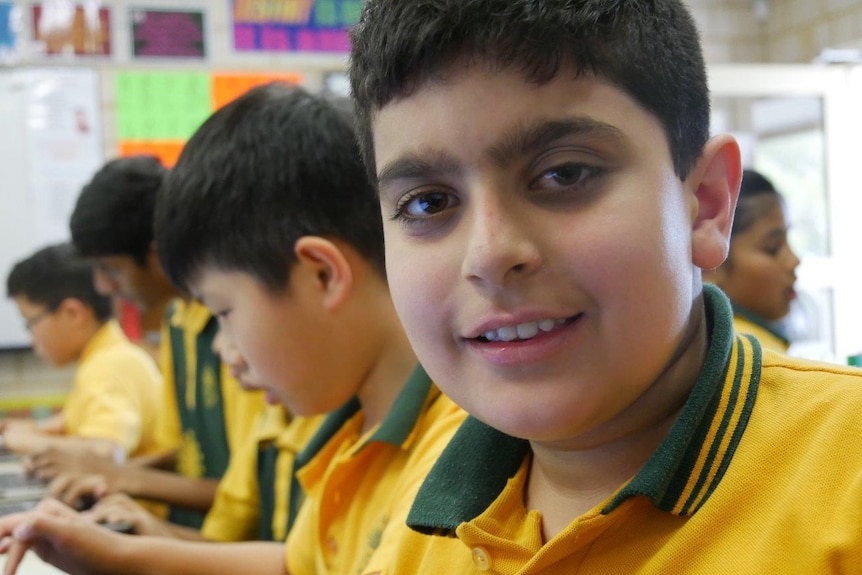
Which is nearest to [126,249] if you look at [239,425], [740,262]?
[239,425]

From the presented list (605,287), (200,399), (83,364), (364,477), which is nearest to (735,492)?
(605,287)

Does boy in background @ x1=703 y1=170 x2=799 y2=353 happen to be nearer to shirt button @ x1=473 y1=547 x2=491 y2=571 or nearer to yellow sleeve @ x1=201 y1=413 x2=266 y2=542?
yellow sleeve @ x1=201 y1=413 x2=266 y2=542

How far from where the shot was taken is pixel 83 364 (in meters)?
2.77

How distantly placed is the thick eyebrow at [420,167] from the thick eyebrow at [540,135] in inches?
1.3

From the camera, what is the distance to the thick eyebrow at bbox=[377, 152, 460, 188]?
62cm

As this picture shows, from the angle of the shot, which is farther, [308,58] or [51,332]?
[308,58]

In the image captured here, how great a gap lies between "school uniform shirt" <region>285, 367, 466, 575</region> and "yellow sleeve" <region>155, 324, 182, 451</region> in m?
0.90

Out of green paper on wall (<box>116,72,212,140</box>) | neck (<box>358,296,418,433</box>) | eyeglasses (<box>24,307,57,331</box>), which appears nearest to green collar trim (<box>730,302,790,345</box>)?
neck (<box>358,296,418,433</box>)

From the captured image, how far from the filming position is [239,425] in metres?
1.76

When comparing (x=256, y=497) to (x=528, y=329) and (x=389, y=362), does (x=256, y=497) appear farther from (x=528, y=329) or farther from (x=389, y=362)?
(x=528, y=329)

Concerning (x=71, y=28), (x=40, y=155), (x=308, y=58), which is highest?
(x=71, y=28)

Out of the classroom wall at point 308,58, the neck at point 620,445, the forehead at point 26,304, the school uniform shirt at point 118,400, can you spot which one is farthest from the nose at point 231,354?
the classroom wall at point 308,58

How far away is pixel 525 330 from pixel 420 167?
0.14 meters

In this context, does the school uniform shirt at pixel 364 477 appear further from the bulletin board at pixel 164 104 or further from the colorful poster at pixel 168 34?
the colorful poster at pixel 168 34
